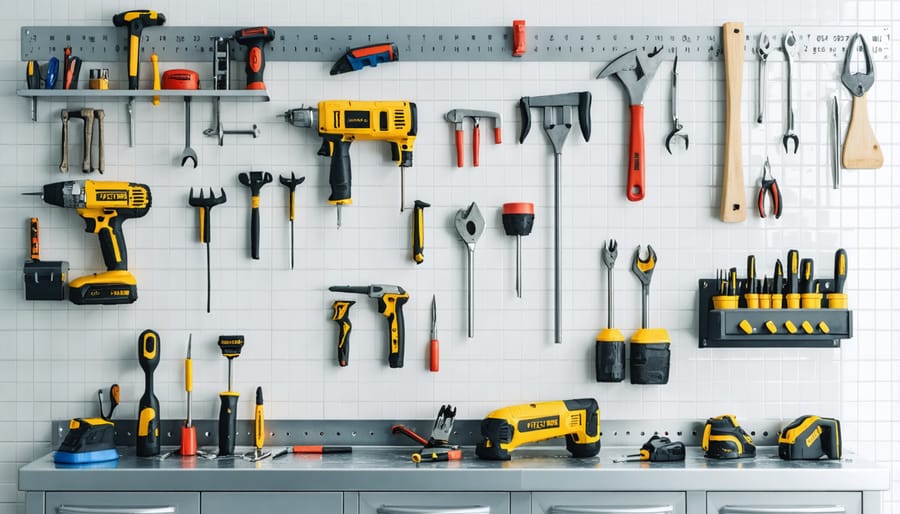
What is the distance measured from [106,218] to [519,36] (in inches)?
61.4

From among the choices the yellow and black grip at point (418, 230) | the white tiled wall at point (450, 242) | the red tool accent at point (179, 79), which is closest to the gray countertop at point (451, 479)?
the white tiled wall at point (450, 242)

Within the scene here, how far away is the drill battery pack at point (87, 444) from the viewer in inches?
103

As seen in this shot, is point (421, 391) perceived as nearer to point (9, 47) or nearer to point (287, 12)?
point (287, 12)

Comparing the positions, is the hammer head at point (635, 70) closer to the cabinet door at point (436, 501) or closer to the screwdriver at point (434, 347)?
the screwdriver at point (434, 347)

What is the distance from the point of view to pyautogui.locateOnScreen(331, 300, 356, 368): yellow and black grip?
2.91 meters

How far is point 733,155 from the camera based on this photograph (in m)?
2.93

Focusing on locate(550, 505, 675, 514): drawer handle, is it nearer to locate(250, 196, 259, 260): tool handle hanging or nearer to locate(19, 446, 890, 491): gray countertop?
locate(19, 446, 890, 491): gray countertop

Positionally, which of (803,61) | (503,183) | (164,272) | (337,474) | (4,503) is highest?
(803,61)

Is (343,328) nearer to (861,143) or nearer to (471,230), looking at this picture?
(471,230)

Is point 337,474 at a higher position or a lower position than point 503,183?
lower

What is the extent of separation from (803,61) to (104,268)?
8.50ft

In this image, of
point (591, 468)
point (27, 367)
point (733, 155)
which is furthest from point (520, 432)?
point (27, 367)

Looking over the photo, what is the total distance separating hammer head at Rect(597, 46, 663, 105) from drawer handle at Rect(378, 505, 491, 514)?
1.48 m

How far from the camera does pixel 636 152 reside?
9.64 feet
